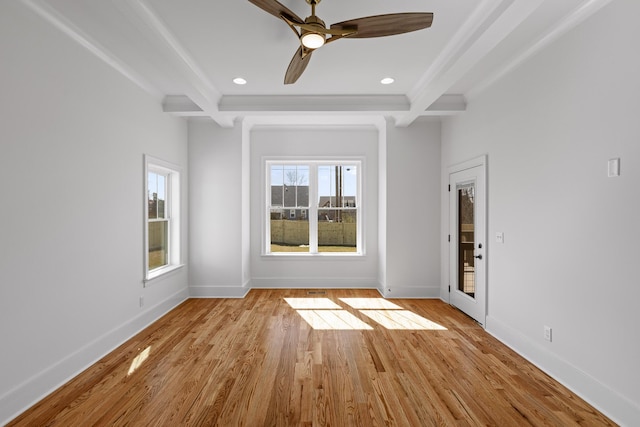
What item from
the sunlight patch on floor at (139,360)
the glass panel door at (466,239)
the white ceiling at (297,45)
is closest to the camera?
the white ceiling at (297,45)

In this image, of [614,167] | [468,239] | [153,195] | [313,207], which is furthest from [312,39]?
[313,207]

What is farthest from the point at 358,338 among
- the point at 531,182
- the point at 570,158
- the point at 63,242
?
the point at 63,242

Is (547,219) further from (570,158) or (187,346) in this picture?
(187,346)

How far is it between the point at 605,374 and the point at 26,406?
13.3ft

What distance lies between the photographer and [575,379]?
242cm

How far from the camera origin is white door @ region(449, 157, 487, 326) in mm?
3805

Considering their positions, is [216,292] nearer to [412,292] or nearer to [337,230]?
[337,230]

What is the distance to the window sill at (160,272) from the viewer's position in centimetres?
384

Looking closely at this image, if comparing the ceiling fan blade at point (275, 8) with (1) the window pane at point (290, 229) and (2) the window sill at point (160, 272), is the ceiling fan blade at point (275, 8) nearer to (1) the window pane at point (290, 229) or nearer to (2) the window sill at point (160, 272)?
(2) the window sill at point (160, 272)

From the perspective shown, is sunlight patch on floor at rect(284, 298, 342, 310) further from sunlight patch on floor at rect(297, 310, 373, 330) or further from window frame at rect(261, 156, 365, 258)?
window frame at rect(261, 156, 365, 258)

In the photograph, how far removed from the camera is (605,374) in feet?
7.18

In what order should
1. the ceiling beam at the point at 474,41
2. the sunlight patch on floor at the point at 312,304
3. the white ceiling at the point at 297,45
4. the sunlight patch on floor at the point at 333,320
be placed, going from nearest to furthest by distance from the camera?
the ceiling beam at the point at 474,41 → the white ceiling at the point at 297,45 → the sunlight patch on floor at the point at 333,320 → the sunlight patch on floor at the point at 312,304

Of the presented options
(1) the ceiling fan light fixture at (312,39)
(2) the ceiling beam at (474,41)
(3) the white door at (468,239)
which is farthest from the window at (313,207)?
(1) the ceiling fan light fixture at (312,39)

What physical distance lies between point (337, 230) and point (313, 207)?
0.61 m
